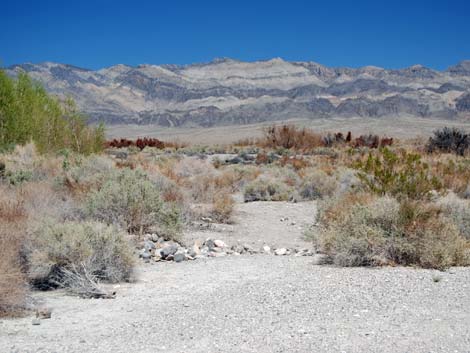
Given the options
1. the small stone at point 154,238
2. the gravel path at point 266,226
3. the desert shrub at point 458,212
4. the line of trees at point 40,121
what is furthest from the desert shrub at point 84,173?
the desert shrub at point 458,212

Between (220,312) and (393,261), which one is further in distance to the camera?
(393,261)

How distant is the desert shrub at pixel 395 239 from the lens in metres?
8.36

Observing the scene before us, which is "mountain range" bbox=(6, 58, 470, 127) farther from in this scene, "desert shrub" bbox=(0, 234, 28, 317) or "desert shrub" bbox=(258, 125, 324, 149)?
"desert shrub" bbox=(0, 234, 28, 317)

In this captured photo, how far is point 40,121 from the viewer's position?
24234mm

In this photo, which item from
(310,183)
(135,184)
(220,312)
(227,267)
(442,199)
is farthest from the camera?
(310,183)

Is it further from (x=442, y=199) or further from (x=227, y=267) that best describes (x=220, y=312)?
(x=442, y=199)

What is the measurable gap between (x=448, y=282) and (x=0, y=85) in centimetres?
1955

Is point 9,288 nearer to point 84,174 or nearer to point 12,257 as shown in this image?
point 12,257

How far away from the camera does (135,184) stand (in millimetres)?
11703

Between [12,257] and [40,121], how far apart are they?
707 inches

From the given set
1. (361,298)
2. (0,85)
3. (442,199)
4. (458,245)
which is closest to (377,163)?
(442,199)

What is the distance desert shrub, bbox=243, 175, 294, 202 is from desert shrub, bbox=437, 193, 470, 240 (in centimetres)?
577

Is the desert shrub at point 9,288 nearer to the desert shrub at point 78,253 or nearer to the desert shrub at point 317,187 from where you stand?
the desert shrub at point 78,253

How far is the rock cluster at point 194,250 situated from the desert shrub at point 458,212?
269cm
